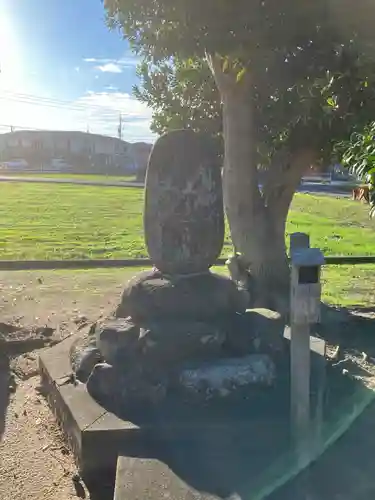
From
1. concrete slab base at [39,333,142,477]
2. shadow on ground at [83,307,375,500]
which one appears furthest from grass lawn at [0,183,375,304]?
concrete slab base at [39,333,142,477]

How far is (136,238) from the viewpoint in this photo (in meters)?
16.1

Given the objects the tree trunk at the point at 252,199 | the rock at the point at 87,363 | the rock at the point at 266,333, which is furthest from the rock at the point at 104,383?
the tree trunk at the point at 252,199

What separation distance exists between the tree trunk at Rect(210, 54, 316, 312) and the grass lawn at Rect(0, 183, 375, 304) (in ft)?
5.64

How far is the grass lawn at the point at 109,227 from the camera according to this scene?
11848 millimetres

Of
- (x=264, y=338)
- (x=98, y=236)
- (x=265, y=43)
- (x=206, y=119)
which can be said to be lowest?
(x=98, y=236)

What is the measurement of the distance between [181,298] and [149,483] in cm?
167

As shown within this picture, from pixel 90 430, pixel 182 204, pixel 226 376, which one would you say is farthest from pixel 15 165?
pixel 90 430

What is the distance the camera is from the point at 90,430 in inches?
159

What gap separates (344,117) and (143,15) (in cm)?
280

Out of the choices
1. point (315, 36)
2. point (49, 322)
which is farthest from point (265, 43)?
point (49, 322)

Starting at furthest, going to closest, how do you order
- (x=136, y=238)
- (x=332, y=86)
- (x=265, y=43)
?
1. (x=136, y=238)
2. (x=332, y=86)
3. (x=265, y=43)

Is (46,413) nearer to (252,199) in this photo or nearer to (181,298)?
(181,298)

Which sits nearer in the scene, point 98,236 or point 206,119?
point 206,119

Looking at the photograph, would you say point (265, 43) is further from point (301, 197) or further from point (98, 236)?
point (301, 197)
